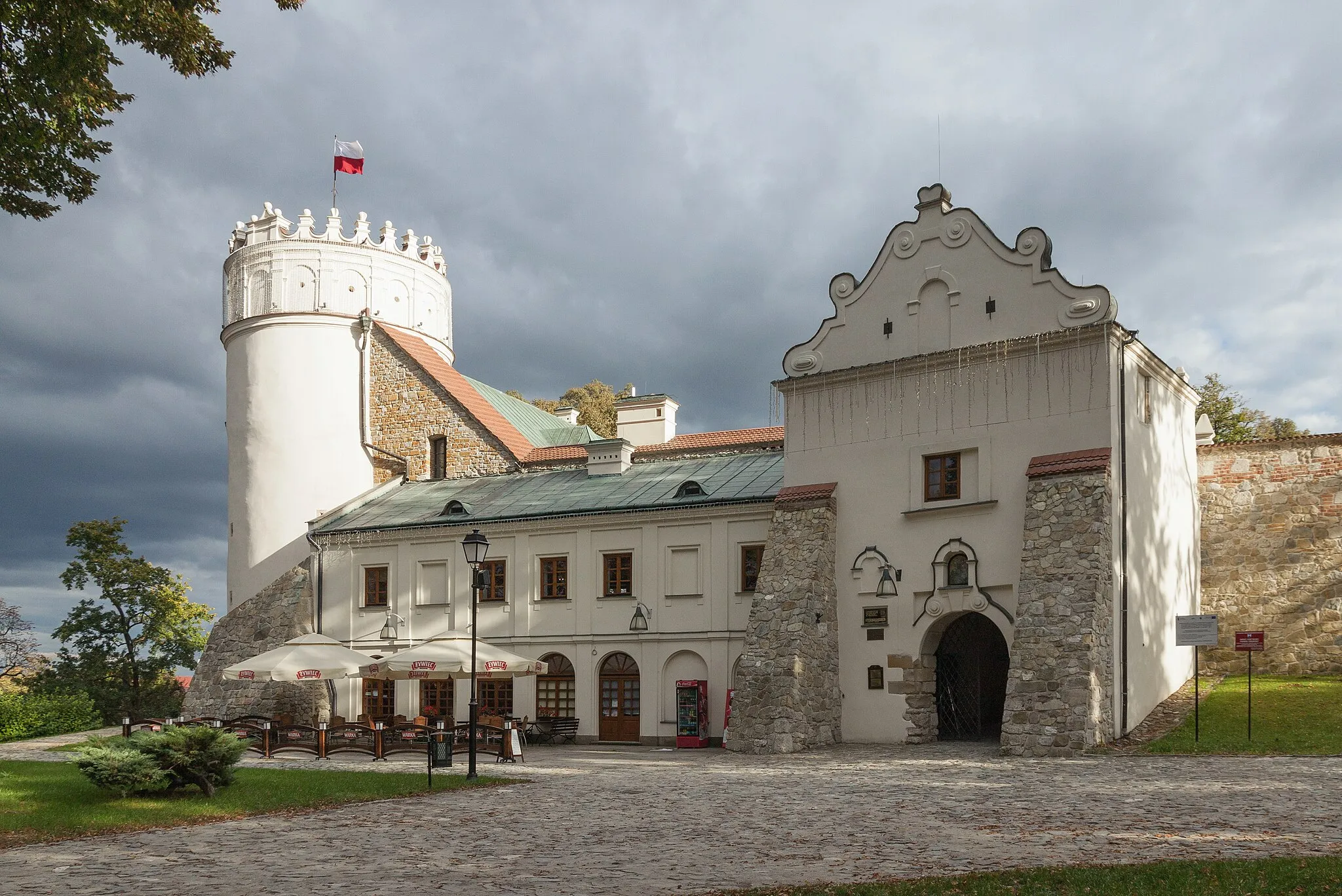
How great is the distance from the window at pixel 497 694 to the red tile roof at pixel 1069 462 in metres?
13.8

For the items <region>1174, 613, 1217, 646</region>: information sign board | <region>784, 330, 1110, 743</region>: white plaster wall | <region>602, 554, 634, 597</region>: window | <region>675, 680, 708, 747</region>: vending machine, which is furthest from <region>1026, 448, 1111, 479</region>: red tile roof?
<region>602, 554, 634, 597</region>: window

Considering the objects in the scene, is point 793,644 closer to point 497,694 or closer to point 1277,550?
point 497,694

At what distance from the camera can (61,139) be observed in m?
16.0

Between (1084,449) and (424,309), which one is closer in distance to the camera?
(1084,449)

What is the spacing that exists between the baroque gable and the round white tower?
15914 mm

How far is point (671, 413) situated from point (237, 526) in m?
14.0

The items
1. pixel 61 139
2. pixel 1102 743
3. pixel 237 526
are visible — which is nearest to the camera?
pixel 61 139

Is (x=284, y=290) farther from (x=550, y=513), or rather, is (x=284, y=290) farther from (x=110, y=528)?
(x=550, y=513)

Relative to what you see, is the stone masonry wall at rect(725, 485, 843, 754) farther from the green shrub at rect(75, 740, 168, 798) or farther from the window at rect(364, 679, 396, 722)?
the green shrub at rect(75, 740, 168, 798)

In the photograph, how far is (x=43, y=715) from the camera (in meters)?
32.2

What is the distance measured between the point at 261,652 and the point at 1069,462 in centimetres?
2123

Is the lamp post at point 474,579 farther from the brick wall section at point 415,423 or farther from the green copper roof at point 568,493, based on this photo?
the brick wall section at point 415,423

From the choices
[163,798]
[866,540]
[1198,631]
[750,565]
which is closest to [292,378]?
[750,565]

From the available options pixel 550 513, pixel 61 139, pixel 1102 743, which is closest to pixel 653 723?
pixel 550 513
